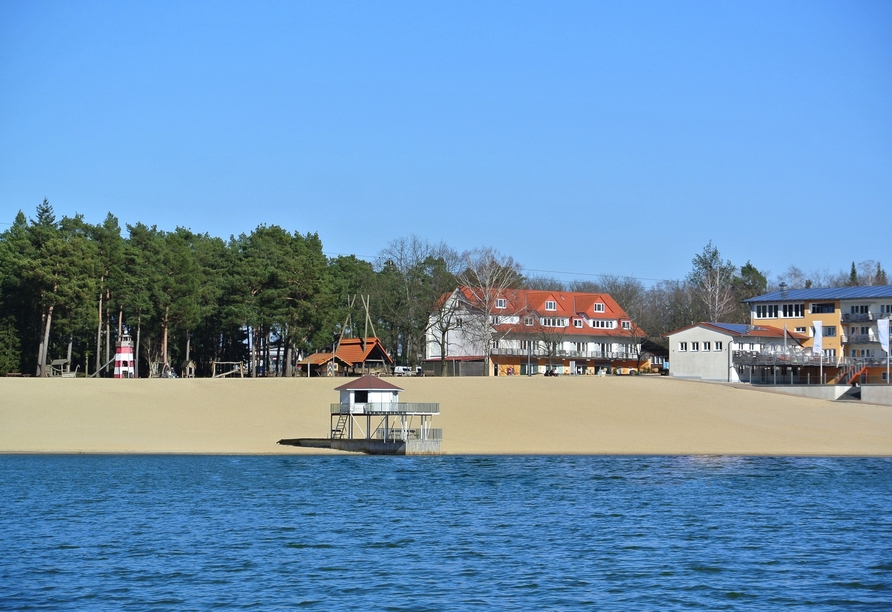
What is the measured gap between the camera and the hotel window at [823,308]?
8716 centimetres

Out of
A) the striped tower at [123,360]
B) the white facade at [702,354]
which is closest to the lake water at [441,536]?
the white facade at [702,354]

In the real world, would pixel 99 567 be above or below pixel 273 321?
below

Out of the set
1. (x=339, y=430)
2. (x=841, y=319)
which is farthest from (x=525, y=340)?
(x=339, y=430)

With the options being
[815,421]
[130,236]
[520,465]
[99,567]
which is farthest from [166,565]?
[130,236]

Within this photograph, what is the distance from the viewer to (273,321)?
86750 mm

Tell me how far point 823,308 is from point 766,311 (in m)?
5.38

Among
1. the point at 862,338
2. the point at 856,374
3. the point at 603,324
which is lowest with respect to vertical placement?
the point at 856,374

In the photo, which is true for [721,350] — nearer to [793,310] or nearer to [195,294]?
[793,310]

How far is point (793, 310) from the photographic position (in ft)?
295

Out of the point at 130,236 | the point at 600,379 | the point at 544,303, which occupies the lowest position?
the point at 600,379

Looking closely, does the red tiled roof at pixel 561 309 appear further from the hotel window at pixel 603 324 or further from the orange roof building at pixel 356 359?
the orange roof building at pixel 356 359

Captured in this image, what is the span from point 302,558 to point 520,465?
23.2 m

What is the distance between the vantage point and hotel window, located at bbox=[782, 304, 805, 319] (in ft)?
293

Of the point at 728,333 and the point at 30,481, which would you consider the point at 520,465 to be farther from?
the point at 728,333
